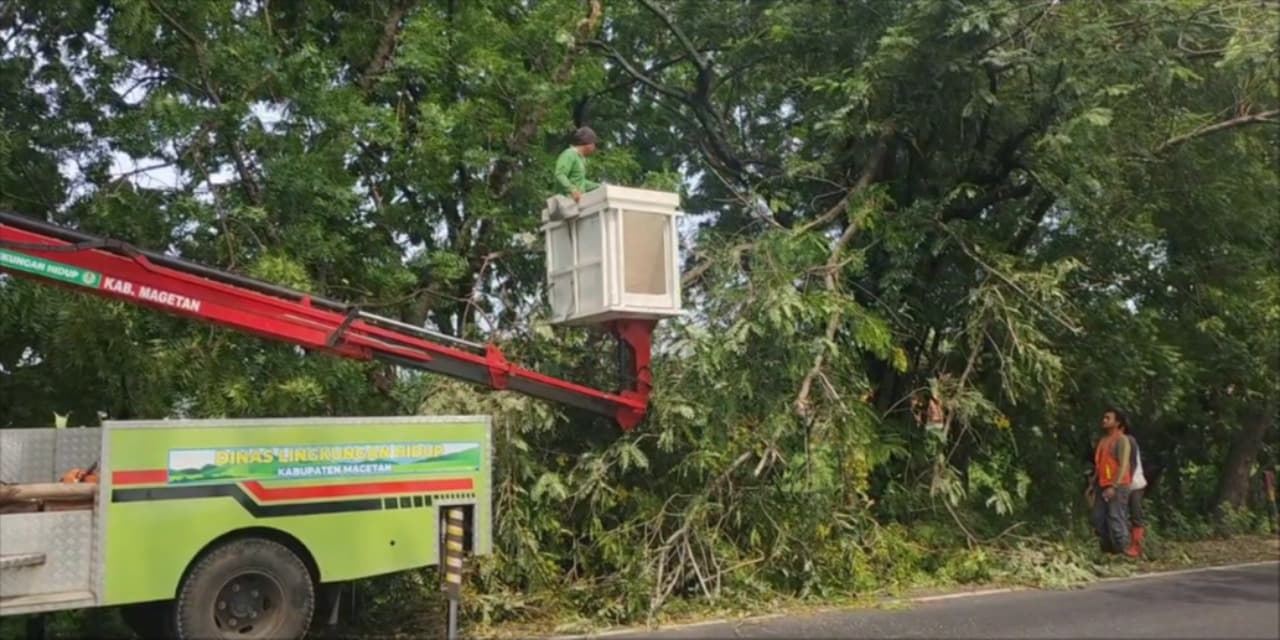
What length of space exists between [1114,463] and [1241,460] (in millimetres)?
8807

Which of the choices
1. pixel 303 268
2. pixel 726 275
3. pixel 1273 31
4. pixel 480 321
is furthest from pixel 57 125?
pixel 1273 31

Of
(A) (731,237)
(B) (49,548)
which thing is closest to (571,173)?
(A) (731,237)

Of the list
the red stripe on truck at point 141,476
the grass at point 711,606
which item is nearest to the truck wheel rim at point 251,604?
the red stripe on truck at point 141,476

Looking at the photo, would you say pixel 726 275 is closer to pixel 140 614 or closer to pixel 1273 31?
pixel 140 614

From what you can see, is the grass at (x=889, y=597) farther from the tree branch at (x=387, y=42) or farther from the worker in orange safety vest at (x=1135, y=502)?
the tree branch at (x=387, y=42)

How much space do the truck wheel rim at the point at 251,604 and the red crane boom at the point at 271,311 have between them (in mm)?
1819

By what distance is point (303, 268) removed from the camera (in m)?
10.3

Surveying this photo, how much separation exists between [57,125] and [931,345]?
1100cm

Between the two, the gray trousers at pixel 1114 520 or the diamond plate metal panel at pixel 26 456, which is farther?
the gray trousers at pixel 1114 520

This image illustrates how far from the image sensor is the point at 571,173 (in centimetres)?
897

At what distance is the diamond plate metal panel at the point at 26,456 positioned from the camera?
23.4ft

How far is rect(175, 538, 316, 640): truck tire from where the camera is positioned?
660cm

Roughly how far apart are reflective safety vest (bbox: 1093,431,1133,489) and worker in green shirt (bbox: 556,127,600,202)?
689 centimetres

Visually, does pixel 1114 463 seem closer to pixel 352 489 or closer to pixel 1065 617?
pixel 1065 617
